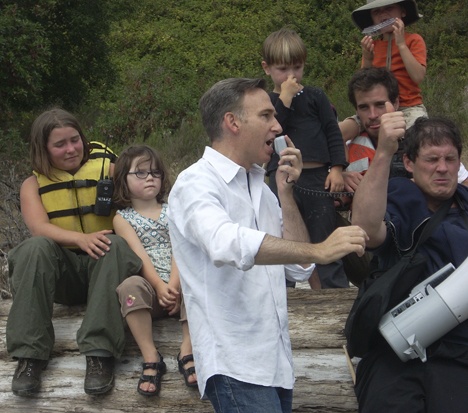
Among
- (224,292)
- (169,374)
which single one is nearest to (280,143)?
(224,292)

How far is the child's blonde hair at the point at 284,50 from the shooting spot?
4.65m

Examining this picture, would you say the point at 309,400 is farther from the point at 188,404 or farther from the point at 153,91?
the point at 153,91

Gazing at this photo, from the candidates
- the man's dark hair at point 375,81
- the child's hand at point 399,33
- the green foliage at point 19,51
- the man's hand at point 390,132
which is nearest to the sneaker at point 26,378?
the man's hand at point 390,132

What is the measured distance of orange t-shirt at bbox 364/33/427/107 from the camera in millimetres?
5164

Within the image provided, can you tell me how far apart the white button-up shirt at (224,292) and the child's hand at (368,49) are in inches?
96.8

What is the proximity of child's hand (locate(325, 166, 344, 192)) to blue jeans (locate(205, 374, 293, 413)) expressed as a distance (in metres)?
1.96

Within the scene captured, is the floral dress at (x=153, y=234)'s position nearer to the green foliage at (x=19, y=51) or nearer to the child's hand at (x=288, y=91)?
the child's hand at (x=288, y=91)

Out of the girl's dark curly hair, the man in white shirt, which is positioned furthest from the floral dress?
the man in white shirt

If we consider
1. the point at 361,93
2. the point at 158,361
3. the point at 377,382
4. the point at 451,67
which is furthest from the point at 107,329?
the point at 451,67

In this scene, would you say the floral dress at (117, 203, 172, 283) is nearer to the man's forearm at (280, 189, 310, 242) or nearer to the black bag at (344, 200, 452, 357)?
the man's forearm at (280, 189, 310, 242)

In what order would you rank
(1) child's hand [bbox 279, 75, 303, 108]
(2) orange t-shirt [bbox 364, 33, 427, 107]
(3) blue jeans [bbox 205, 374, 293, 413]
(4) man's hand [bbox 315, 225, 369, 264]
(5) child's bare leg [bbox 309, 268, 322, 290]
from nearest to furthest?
(4) man's hand [bbox 315, 225, 369, 264] < (3) blue jeans [bbox 205, 374, 293, 413] < (1) child's hand [bbox 279, 75, 303, 108] < (5) child's bare leg [bbox 309, 268, 322, 290] < (2) orange t-shirt [bbox 364, 33, 427, 107]

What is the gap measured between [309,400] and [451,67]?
9.60 m

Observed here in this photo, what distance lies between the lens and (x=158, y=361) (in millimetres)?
3906

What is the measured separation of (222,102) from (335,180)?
1773 mm
